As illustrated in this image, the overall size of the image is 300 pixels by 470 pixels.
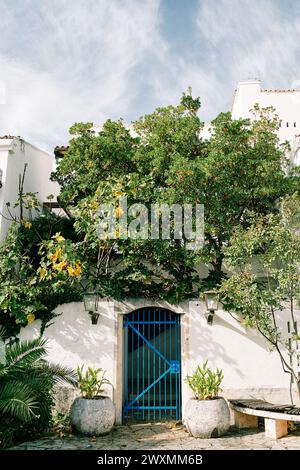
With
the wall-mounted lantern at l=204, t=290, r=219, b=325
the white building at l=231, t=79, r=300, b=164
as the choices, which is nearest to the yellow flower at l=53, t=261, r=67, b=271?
the wall-mounted lantern at l=204, t=290, r=219, b=325

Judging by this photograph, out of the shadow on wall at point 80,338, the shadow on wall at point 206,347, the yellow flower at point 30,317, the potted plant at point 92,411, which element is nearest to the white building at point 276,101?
the shadow on wall at point 206,347

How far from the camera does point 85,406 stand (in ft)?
26.7

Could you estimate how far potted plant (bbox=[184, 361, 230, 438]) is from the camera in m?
7.91

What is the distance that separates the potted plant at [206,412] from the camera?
25.9 feet

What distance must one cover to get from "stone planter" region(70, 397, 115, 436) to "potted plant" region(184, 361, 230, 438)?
1.56m

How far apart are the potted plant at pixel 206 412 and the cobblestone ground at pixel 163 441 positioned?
16cm

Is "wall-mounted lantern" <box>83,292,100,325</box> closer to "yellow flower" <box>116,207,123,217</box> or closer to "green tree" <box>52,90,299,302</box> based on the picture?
"green tree" <box>52,90,299,302</box>

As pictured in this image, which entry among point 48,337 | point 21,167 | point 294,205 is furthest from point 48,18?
point 48,337

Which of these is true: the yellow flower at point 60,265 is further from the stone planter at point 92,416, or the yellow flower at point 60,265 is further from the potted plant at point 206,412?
the potted plant at point 206,412

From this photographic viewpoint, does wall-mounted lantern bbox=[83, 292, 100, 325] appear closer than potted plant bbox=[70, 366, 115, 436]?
No

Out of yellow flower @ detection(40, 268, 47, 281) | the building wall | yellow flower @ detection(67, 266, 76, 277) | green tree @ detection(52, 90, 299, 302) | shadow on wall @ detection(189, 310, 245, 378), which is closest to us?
yellow flower @ detection(67, 266, 76, 277)

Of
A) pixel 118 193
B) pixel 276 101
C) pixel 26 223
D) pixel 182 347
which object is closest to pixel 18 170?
pixel 26 223
